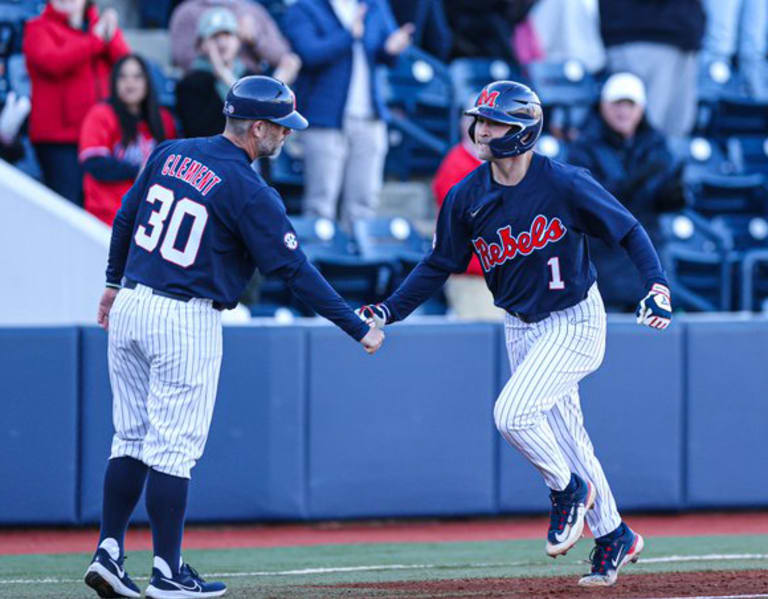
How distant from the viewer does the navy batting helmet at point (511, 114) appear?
5727 mm

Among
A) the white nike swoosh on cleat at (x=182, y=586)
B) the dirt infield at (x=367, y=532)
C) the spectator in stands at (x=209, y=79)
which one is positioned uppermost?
the spectator in stands at (x=209, y=79)

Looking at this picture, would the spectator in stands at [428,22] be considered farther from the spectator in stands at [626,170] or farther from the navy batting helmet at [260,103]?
the navy batting helmet at [260,103]

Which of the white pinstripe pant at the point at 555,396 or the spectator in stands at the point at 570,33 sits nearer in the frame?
the white pinstripe pant at the point at 555,396

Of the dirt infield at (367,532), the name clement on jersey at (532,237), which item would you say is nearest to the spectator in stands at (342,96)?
the dirt infield at (367,532)

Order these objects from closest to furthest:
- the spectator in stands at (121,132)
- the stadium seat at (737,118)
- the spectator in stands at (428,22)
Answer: the spectator in stands at (121,132) → the spectator in stands at (428,22) → the stadium seat at (737,118)

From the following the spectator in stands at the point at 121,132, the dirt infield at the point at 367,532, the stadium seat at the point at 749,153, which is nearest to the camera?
the dirt infield at the point at 367,532

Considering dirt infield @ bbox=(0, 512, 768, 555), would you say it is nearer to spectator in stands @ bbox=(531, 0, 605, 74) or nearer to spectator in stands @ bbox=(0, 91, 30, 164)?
spectator in stands @ bbox=(0, 91, 30, 164)

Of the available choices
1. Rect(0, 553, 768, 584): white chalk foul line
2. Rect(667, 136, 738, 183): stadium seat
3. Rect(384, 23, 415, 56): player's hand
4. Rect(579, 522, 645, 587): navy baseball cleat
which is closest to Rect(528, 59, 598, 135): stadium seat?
Rect(667, 136, 738, 183): stadium seat

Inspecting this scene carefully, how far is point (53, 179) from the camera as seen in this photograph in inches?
372

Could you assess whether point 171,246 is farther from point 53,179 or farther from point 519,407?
point 53,179

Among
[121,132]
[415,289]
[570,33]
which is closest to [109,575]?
[415,289]

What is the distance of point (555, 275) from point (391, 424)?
2858mm

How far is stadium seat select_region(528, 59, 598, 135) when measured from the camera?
38.4 ft

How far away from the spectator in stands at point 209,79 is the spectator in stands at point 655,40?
349 centimetres
